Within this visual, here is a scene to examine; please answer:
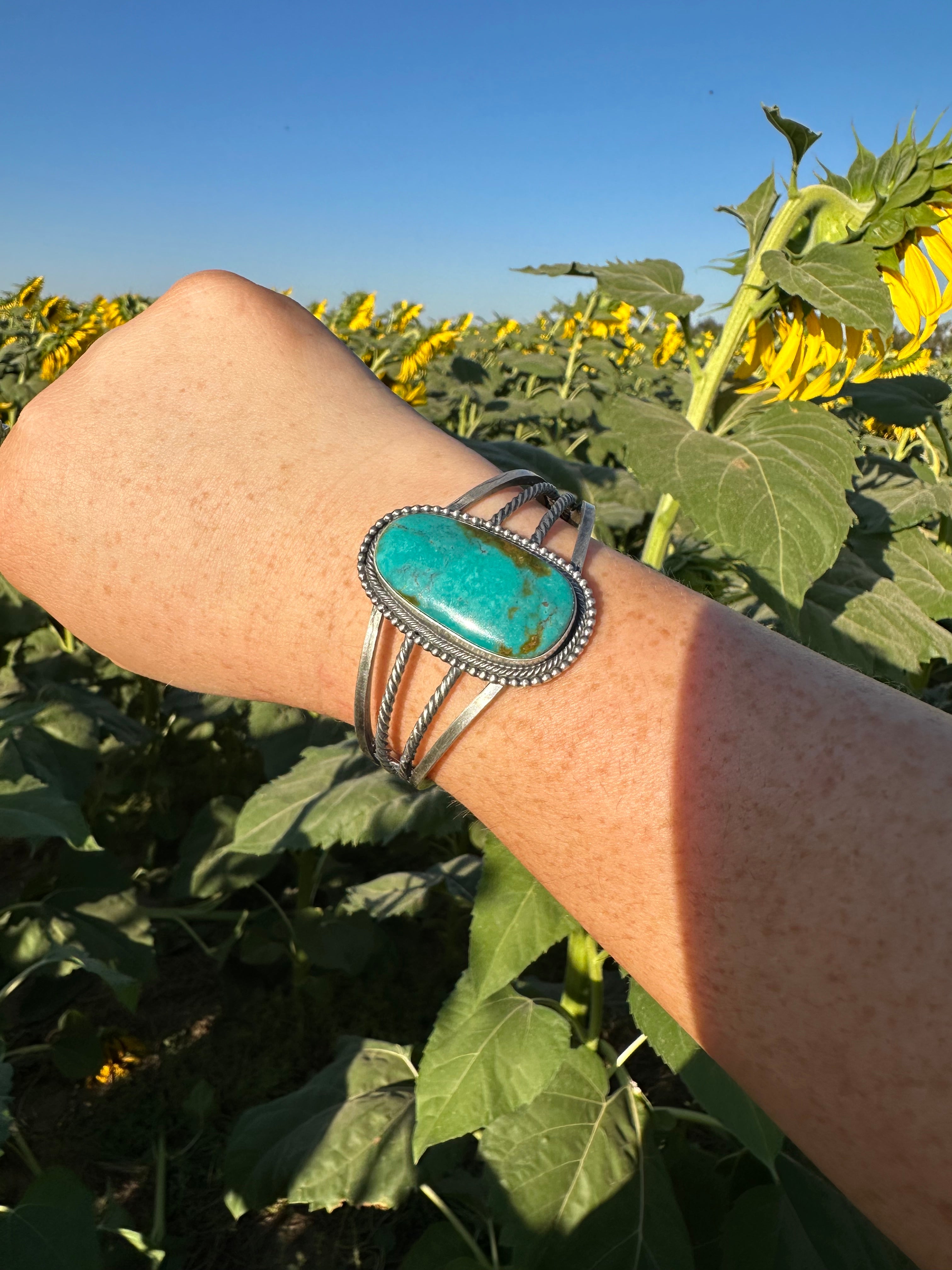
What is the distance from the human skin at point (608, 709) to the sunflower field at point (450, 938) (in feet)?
2.30

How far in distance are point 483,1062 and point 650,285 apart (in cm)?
147

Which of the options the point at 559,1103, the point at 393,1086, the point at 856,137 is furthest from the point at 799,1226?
the point at 856,137

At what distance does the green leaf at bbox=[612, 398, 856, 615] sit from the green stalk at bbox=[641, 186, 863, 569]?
8 centimetres

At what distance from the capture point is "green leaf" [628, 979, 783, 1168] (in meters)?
1.28

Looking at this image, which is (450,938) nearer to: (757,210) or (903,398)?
(903,398)

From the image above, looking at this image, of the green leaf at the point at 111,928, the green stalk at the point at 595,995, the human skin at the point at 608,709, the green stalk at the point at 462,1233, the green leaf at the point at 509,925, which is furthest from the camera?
the green leaf at the point at 111,928

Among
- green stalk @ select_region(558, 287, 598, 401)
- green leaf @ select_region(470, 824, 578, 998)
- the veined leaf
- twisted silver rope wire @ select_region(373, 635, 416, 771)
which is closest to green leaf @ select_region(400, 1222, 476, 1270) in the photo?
green leaf @ select_region(470, 824, 578, 998)

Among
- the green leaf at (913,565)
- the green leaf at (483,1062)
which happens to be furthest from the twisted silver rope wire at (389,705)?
the green leaf at (913,565)

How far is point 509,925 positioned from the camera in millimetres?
1424

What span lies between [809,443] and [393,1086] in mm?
1650

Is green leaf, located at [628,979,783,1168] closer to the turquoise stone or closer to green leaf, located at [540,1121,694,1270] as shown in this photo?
green leaf, located at [540,1121,694,1270]

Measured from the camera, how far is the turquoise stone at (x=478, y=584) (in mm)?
710

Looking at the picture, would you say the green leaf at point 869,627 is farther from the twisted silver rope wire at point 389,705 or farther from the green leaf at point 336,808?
the twisted silver rope wire at point 389,705

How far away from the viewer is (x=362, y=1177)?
72.4 inches
